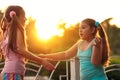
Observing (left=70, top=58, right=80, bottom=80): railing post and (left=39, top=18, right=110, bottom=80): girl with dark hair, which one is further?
(left=70, top=58, right=80, bottom=80): railing post

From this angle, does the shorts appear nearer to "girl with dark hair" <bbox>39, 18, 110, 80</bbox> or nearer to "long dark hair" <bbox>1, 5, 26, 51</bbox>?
"long dark hair" <bbox>1, 5, 26, 51</bbox>

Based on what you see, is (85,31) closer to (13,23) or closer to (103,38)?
(103,38)

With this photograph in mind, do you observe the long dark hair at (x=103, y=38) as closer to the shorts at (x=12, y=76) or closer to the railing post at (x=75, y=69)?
the shorts at (x=12, y=76)

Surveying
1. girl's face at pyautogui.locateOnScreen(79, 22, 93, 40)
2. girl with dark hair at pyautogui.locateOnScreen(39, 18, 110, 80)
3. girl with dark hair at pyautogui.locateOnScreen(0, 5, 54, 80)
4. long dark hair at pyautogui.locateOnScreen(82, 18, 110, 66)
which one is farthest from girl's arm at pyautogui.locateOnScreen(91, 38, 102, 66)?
girl with dark hair at pyautogui.locateOnScreen(0, 5, 54, 80)

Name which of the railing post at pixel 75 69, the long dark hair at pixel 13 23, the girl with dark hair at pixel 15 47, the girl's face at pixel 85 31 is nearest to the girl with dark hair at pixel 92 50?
the girl's face at pixel 85 31

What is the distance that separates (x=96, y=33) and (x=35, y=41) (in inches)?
572

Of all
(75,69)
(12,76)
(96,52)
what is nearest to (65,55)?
(96,52)

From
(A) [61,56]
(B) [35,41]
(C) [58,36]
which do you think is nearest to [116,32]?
(C) [58,36]

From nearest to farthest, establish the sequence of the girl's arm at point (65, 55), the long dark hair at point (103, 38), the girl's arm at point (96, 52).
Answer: the girl's arm at point (96, 52)
the long dark hair at point (103, 38)
the girl's arm at point (65, 55)

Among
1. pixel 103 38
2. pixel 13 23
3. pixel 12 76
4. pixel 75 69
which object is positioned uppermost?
pixel 13 23

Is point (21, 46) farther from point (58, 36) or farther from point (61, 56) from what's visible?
point (58, 36)

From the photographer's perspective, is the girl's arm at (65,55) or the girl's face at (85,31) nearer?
the girl's face at (85,31)

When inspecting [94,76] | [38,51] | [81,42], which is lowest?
[38,51]

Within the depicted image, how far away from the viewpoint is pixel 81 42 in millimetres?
5523
